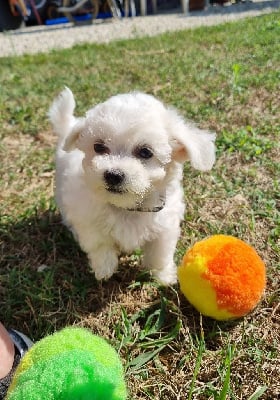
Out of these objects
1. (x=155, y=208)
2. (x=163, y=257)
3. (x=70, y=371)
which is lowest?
Answer: (x=163, y=257)

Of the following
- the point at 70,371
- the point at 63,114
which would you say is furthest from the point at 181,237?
the point at 70,371

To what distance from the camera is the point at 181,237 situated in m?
2.62

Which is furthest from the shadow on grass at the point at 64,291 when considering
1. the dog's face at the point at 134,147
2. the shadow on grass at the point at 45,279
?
the dog's face at the point at 134,147

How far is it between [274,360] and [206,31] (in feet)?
21.7

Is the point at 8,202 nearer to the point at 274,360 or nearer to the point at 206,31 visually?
the point at 274,360

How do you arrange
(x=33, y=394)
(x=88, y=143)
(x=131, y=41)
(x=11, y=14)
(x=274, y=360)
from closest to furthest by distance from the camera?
(x=33, y=394) < (x=274, y=360) < (x=88, y=143) < (x=131, y=41) < (x=11, y=14)

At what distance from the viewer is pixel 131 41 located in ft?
23.5

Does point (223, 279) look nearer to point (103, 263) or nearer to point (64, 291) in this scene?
point (103, 263)

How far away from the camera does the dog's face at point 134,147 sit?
1976mm

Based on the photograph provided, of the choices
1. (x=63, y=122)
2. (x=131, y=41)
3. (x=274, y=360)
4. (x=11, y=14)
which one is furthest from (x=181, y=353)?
(x=11, y=14)

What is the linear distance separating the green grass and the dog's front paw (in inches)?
4.8

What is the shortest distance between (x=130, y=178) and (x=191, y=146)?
1.16ft

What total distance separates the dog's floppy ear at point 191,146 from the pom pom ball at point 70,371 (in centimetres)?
97

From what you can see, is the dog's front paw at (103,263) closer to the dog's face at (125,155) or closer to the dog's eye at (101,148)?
the dog's face at (125,155)
